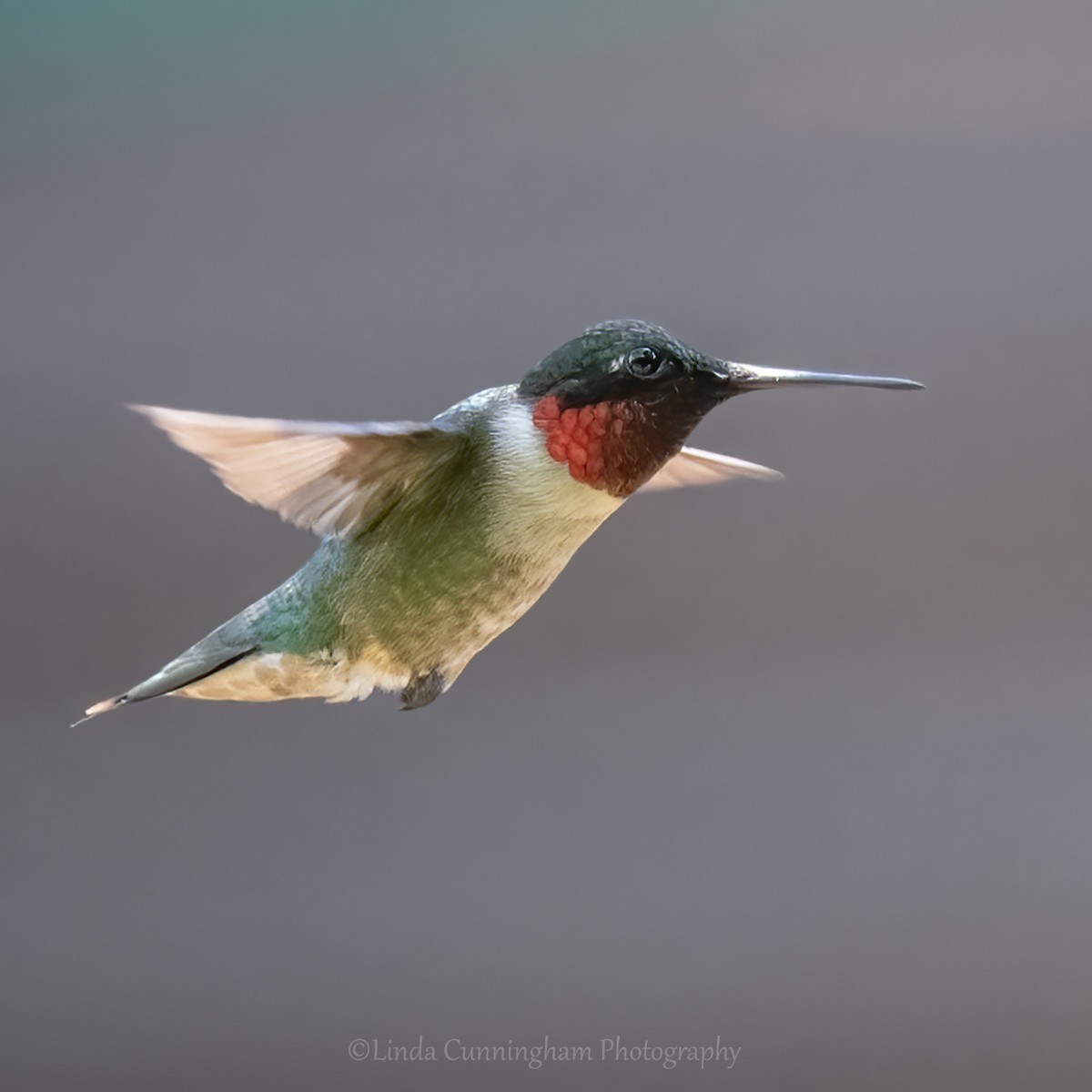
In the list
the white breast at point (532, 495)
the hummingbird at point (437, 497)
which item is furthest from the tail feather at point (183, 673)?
the white breast at point (532, 495)

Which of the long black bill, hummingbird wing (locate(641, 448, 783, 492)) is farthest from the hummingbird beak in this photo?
hummingbird wing (locate(641, 448, 783, 492))

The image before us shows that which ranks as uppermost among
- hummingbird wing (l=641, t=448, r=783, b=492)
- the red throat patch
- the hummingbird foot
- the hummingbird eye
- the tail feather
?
the hummingbird eye

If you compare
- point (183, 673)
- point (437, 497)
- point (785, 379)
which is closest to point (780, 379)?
point (785, 379)

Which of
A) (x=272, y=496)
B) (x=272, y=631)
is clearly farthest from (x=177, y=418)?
(x=272, y=631)

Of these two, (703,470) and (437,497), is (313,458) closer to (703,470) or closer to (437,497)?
(437,497)

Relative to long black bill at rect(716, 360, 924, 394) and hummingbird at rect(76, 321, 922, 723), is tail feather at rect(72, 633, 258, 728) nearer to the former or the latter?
hummingbird at rect(76, 321, 922, 723)
